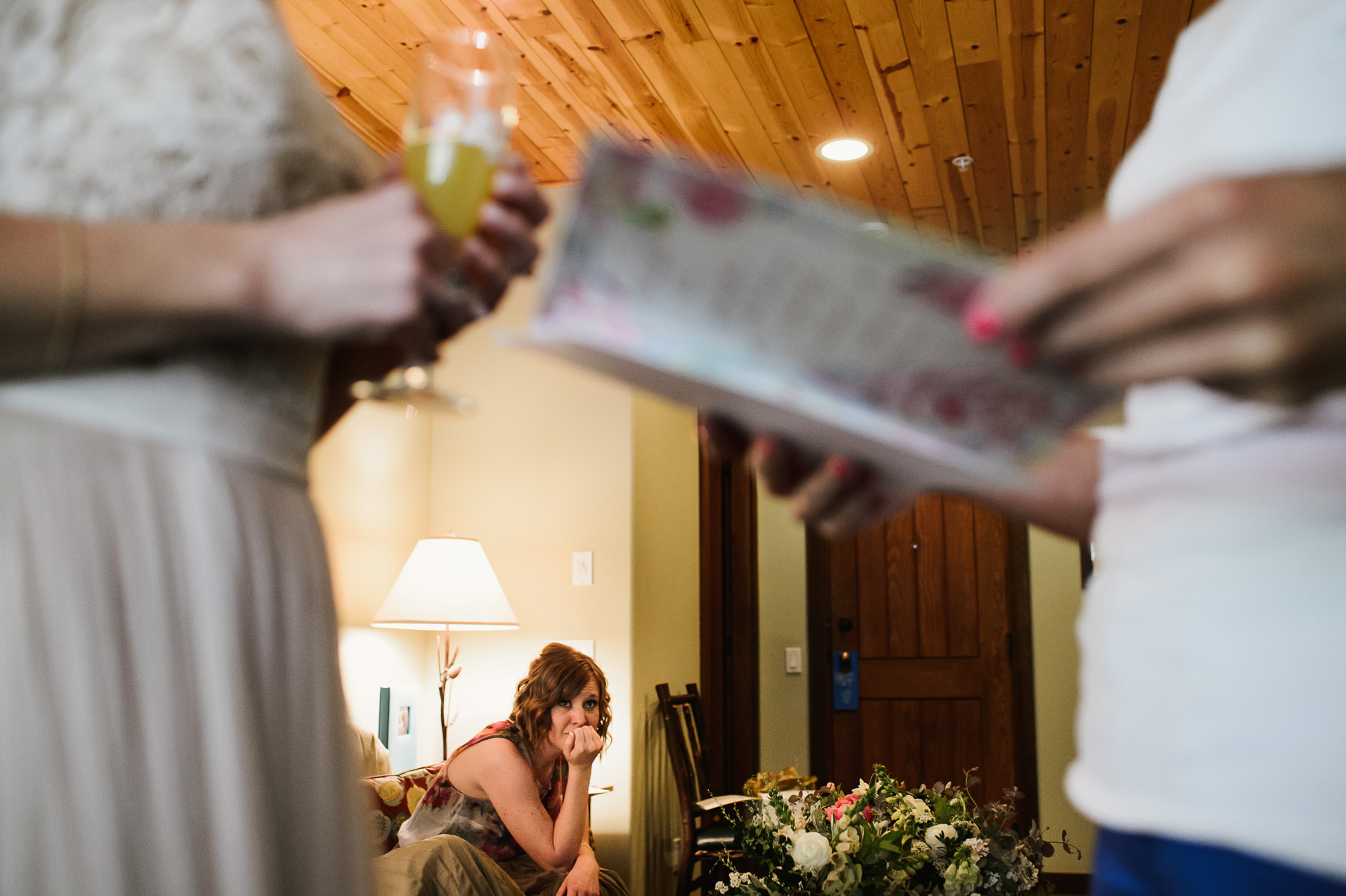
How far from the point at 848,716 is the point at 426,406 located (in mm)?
5101

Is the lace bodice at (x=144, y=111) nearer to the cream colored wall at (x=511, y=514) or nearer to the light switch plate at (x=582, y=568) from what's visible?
the cream colored wall at (x=511, y=514)

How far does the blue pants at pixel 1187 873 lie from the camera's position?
1.42ft

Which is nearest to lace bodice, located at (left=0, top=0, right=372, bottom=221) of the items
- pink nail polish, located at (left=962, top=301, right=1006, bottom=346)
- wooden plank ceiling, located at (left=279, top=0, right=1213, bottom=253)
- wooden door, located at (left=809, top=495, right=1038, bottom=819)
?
pink nail polish, located at (left=962, top=301, right=1006, bottom=346)

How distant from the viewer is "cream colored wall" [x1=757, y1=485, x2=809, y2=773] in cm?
561

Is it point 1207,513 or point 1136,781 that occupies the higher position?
point 1207,513

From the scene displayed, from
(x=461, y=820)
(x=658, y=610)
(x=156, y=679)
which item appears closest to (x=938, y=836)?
(x=461, y=820)

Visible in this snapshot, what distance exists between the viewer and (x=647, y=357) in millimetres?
502

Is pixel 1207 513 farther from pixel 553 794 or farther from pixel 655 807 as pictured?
pixel 655 807

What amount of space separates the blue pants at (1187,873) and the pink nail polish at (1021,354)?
24 centimetres

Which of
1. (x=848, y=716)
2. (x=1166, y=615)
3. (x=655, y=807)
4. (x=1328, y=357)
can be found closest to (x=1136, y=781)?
(x=1166, y=615)

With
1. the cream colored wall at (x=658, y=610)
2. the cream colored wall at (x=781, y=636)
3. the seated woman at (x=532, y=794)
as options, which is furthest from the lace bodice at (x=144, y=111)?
the cream colored wall at (x=781, y=636)

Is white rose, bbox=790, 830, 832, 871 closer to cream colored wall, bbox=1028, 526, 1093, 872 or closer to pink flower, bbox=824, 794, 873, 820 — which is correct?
pink flower, bbox=824, 794, 873, 820

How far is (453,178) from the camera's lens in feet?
2.50

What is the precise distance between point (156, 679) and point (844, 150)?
11.2 feet
